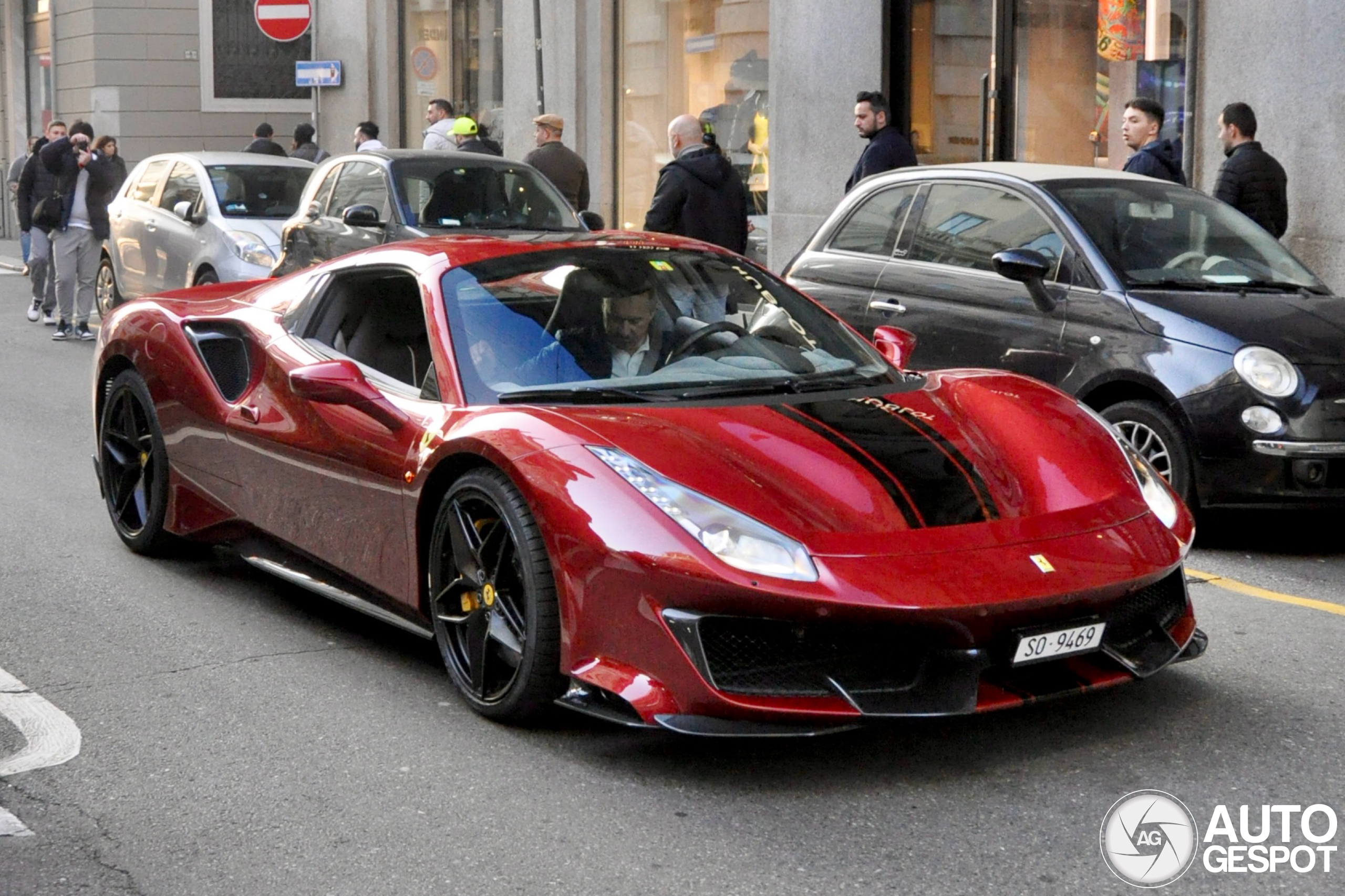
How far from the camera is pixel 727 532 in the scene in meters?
4.31

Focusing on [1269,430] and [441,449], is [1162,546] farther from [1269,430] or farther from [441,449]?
[1269,430]

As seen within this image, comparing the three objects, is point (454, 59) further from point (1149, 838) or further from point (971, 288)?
point (1149, 838)

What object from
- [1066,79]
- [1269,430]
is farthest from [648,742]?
[1066,79]

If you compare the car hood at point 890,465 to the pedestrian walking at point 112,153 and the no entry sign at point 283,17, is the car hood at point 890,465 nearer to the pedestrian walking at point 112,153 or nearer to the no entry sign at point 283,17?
the pedestrian walking at point 112,153

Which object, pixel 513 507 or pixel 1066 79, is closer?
pixel 513 507

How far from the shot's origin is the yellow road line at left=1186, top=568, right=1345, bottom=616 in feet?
20.7

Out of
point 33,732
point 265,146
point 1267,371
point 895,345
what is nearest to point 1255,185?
point 1267,371

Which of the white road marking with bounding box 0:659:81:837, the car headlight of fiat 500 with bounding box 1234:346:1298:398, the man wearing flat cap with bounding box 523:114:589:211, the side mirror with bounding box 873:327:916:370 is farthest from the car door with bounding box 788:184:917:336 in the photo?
the man wearing flat cap with bounding box 523:114:589:211

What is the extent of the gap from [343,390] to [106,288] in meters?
13.1

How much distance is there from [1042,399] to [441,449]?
1745 mm

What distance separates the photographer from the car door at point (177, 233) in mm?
15305

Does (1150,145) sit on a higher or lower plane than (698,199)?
higher

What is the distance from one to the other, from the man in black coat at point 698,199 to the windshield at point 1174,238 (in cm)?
431

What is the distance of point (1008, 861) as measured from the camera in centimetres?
385
